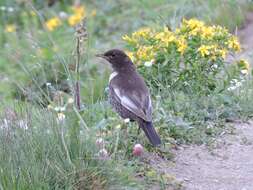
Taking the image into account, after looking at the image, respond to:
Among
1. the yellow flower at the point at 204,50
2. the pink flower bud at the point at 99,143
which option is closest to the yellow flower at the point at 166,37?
the yellow flower at the point at 204,50

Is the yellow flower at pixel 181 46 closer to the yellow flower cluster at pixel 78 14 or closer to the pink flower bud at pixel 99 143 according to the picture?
the yellow flower cluster at pixel 78 14

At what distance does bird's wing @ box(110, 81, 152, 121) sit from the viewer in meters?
5.47

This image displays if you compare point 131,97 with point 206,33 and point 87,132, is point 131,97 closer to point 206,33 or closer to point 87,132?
point 87,132

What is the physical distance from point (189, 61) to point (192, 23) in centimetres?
35

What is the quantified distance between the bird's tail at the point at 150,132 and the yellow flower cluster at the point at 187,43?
46.5 inches

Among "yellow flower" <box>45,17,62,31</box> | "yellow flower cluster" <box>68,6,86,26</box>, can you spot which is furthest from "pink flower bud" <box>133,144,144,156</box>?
"yellow flower" <box>45,17,62,31</box>

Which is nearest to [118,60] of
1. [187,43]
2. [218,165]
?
[187,43]

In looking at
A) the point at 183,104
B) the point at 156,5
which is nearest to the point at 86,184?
the point at 183,104

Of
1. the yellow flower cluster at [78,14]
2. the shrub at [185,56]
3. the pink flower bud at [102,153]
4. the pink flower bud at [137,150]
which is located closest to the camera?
the pink flower bud at [102,153]

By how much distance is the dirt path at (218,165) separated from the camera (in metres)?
5.12

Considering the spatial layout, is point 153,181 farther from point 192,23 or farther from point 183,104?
point 192,23

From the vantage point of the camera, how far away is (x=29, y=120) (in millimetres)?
4801

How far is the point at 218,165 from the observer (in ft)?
18.1

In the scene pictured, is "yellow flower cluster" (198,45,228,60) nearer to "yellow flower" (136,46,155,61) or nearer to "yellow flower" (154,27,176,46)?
"yellow flower" (154,27,176,46)
